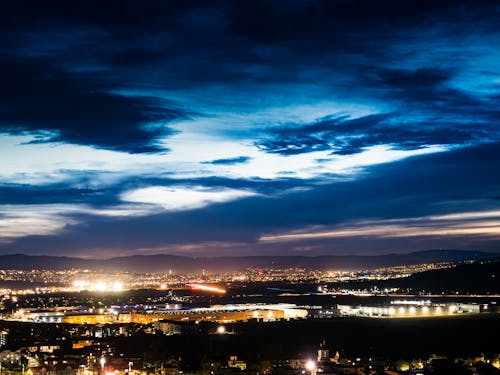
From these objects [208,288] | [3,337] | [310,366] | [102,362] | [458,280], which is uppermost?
[208,288]

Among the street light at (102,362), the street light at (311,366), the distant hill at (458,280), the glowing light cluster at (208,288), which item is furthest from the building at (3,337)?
the glowing light cluster at (208,288)

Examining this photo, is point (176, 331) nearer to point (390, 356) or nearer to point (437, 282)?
point (390, 356)

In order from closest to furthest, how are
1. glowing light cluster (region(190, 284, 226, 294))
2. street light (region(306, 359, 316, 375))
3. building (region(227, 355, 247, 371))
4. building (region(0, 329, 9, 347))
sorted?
1. street light (region(306, 359, 316, 375))
2. building (region(227, 355, 247, 371))
3. building (region(0, 329, 9, 347))
4. glowing light cluster (region(190, 284, 226, 294))

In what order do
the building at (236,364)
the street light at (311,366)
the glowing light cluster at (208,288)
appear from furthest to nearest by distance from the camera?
the glowing light cluster at (208,288)
the building at (236,364)
the street light at (311,366)

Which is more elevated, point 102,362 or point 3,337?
point 3,337

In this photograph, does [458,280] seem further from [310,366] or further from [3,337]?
[310,366]

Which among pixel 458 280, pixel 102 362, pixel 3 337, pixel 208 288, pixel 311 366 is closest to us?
pixel 311 366

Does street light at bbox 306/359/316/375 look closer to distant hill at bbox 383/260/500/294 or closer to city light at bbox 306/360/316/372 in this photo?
city light at bbox 306/360/316/372

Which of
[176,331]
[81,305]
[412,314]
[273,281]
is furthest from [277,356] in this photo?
[273,281]

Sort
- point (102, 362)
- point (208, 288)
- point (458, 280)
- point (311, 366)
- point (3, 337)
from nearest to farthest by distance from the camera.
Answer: point (311, 366) → point (102, 362) → point (3, 337) → point (458, 280) → point (208, 288)

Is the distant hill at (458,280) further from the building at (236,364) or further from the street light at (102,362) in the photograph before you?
the street light at (102,362)

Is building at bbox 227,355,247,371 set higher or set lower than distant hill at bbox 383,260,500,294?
lower

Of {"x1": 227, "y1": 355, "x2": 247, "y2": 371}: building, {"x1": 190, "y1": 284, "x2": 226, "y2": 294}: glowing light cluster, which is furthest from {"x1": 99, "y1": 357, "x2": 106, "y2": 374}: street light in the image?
{"x1": 190, "y1": 284, "x2": 226, "y2": 294}: glowing light cluster

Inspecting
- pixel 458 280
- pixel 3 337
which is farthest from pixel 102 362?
pixel 458 280
